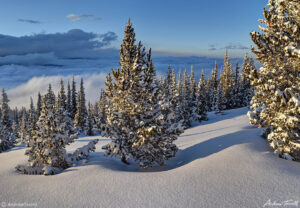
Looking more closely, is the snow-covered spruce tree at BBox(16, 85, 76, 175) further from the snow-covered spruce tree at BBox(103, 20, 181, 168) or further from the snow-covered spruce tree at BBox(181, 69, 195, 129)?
the snow-covered spruce tree at BBox(181, 69, 195, 129)

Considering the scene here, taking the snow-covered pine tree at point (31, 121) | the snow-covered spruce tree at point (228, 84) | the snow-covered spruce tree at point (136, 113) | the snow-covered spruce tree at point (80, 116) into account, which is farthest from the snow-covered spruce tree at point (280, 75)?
the snow-covered spruce tree at point (228, 84)

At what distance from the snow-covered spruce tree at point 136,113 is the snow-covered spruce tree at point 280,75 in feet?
20.3

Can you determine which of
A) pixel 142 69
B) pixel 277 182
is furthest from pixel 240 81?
pixel 277 182

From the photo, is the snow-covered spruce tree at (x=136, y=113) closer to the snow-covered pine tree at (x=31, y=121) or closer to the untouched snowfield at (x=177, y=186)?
the untouched snowfield at (x=177, y=186)

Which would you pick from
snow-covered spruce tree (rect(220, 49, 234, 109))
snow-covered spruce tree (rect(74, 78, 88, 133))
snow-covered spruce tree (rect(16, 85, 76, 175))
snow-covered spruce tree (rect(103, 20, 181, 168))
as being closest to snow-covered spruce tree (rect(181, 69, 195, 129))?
snow-covered spruce tree (rect(220, 49, 234, 109))

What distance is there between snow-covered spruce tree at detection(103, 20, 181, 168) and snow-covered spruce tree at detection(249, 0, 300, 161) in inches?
244

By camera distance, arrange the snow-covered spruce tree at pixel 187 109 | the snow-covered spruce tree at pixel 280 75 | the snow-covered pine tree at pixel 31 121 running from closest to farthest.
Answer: the snow-covered spruce tree at pixel 280 75, the snow-covered spruce tree at pixel 187 109, the snow-covered pine tree at pixel 31 121

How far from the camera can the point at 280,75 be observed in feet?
33.3

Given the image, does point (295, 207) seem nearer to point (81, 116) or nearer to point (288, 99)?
A: point (288, 99)

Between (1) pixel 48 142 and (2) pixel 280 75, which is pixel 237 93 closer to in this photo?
(2) pixel 280 75

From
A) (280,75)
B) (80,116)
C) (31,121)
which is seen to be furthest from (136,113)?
(31,121)

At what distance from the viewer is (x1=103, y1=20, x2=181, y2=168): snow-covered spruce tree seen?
13.3m

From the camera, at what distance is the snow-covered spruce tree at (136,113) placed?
43.7 ft

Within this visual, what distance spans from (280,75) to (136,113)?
917 cm
